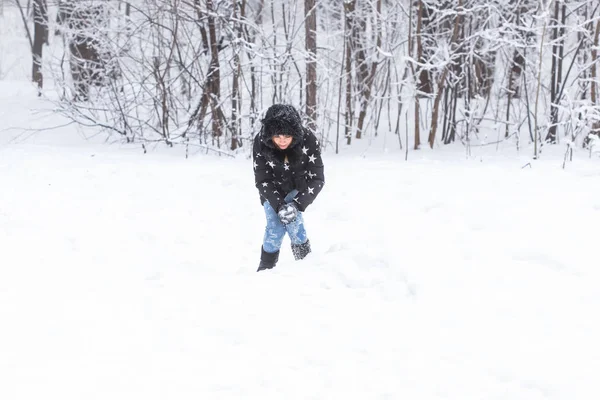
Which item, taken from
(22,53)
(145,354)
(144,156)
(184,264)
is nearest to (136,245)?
(184,264)

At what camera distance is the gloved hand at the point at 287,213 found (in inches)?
167

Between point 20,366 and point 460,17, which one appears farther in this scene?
point 460,17

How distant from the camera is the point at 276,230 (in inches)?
181

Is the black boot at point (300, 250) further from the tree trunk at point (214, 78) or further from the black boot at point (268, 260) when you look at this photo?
the tree trunk at point (214, 78)

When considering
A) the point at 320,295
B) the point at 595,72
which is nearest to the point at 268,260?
the point at 320,295

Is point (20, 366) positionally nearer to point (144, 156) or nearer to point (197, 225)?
point (197, 225)

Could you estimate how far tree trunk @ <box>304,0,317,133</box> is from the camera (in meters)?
9.78

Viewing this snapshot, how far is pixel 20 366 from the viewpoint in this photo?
2.93 metres

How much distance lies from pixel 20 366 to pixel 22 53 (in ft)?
85.2

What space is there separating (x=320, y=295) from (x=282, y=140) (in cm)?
115

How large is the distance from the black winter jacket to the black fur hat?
8cm

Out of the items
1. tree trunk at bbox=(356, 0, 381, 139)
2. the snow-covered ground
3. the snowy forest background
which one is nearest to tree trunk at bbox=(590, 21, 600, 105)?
the snowy forest background

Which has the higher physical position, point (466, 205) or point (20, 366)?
point (466, 205)

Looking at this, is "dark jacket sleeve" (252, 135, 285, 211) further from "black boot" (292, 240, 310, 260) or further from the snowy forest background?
the snowy forest background
